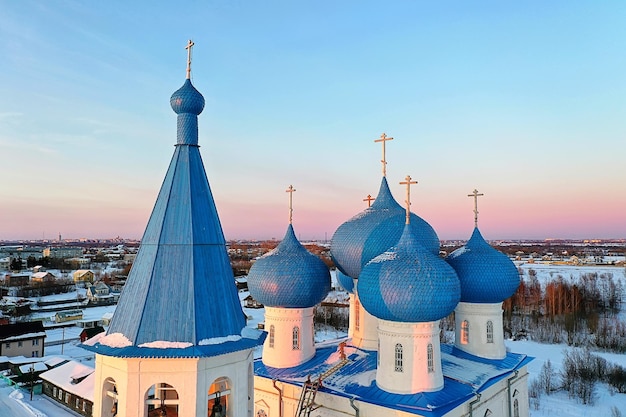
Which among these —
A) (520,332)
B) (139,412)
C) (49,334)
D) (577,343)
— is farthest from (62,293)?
(139,412)

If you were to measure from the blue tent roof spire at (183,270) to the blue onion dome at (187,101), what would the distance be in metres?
0.01

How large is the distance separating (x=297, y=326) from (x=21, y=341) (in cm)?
2017

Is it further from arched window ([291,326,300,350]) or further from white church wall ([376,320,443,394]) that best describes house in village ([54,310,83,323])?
white church wall ([376,320,443,394])

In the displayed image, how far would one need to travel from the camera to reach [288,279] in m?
10.7

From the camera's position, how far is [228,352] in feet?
16.6

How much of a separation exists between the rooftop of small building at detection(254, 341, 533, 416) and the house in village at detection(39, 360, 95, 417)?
9.13m

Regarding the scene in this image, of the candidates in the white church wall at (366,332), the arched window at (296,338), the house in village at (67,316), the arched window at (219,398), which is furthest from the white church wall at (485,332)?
the house in village at (67,316)

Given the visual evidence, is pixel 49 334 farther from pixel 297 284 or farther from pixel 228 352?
pixel 228 352

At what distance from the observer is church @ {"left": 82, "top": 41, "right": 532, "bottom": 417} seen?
4965 mm

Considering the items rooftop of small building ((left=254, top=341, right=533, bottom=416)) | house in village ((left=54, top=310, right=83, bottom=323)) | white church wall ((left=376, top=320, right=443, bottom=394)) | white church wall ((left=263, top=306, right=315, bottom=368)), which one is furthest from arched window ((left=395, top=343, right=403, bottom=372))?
house in village ((left=54, top=310, right=83, bottom=323))

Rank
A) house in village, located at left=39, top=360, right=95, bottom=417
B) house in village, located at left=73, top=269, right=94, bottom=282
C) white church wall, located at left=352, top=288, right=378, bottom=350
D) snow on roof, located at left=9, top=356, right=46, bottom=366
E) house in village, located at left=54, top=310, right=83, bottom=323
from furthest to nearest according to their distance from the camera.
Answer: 1. house in village, located at left=73, top=269, right=94, bottom=282
2. house in village, located at left=54, top=310, right=83, bottom=323
3. snow on roof, located at left=9, top=356, right=46, bottom=366
4. house in village, located at left=39, top=360, right=95, bottom=417
5. white church wall, located at left=352, top=288, right=378, bottom=350

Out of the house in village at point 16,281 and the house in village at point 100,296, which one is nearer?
the house in village at point 100,296

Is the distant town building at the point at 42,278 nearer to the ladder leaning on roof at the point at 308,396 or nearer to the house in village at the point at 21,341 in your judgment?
the house in village at the point at 21,341

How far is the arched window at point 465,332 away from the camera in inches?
475
